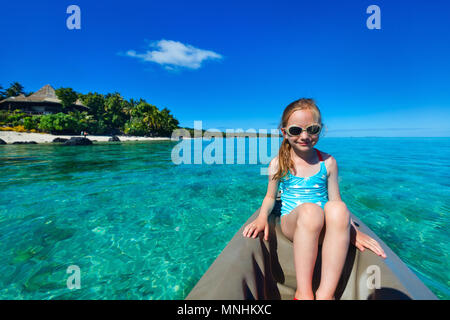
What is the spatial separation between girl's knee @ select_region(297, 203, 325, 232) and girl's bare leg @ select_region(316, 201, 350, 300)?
0.24ft

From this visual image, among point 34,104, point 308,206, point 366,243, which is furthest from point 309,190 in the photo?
point 34,104

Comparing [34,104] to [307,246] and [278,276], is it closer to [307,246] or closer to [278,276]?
[278,276]

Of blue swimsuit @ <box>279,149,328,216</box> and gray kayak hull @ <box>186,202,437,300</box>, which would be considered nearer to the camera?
gray kayak hull @ <box>186,202,437,300</box>

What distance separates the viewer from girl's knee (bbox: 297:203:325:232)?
1336 mm

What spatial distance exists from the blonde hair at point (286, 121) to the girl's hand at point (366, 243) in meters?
0.79

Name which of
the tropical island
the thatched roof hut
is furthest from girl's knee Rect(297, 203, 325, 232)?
the thatched roof hut

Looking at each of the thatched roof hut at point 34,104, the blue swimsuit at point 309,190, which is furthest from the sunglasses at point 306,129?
the thatched roof hut at point 34,104

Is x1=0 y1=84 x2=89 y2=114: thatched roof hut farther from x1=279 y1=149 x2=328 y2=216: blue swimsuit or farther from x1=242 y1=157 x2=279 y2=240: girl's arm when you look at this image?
x1=279 y1=149 x2=328 y2=216: blue swimsuit

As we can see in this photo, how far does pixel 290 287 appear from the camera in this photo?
1728 mm

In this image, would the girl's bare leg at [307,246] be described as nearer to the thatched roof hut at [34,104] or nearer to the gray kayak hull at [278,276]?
the gray kayak hull at [278,276]

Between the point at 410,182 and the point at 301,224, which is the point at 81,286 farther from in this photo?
the point at 410,182

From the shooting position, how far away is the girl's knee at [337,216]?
130 centimetres

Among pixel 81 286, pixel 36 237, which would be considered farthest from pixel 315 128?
pixel 36 237

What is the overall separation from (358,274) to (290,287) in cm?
61
